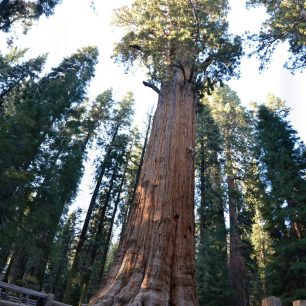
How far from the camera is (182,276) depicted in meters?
4.34

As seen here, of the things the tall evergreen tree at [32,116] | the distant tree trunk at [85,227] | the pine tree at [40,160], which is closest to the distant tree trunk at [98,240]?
the distant tree trunk at [85,227]

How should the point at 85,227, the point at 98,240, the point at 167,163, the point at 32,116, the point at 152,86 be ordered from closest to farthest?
the point at 167,163 → the point at 152,86 → the point at 32,116 → the point at 85,227 → the point at 98,240

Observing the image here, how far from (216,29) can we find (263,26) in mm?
4120

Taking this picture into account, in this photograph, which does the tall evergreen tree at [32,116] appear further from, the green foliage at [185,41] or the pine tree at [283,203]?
the pine tree at [283,203]

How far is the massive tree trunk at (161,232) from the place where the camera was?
4.02 metres

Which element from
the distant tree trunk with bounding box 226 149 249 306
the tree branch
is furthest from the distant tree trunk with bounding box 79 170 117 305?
the tree branch

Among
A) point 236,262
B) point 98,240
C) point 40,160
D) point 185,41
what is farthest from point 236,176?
Result: point 185,41

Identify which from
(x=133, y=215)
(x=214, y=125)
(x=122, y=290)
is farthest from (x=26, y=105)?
(x=122, y=290)

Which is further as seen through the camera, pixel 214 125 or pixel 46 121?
pixel 214 125

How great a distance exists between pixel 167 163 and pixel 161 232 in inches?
55.5

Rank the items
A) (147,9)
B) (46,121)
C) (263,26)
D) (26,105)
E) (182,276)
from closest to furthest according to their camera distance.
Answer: (182,276) < (147,9) < (263,26) < (26,105) < (46,121)

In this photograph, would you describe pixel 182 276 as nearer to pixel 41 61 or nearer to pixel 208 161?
pixel 208 161

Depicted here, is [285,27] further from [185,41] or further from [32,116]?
[32,116]

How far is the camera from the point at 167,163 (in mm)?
5688
